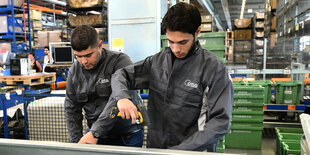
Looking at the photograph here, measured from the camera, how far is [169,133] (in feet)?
4.27

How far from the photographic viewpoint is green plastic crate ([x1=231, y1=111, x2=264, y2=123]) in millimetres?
4121

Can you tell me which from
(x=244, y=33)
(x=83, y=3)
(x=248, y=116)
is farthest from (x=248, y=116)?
(x=244, y=33)

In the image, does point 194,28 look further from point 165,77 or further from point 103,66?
point 103,66

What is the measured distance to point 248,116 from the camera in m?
4.16

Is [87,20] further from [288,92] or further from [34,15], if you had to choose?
[34,15]

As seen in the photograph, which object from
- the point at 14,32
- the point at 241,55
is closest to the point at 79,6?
the point at 14,32

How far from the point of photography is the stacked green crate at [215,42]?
154 inches

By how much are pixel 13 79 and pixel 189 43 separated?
506 centimetres

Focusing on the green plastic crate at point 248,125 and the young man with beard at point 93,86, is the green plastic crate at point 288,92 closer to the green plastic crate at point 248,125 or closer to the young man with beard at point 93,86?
the green plastic crate at point 248,125

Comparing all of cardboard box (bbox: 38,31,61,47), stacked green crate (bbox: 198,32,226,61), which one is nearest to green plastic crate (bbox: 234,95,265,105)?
stacked green crate (bbox: 198,32,226,61)

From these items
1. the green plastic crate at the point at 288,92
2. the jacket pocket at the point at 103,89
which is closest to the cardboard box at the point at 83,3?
the green plastic crate at the point at 288,92

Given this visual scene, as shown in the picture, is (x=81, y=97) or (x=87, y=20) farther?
(x=87, y=20)

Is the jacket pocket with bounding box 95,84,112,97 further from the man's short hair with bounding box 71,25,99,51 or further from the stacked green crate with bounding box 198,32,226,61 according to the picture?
the stacked green crate with bounding box 198,32,226,61

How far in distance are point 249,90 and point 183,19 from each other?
132 inches
